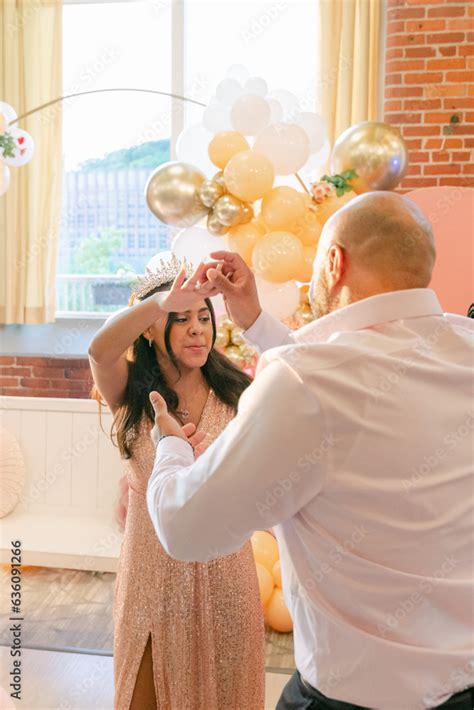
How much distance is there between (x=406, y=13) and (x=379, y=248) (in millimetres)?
3896

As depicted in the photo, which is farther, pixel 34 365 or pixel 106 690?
pixel 34 365

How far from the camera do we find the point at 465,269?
3.90 m

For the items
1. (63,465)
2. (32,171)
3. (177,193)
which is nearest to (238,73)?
(177,193)

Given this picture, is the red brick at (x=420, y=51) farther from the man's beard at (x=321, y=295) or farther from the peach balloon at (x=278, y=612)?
the man's beard at (x=321, y=295)

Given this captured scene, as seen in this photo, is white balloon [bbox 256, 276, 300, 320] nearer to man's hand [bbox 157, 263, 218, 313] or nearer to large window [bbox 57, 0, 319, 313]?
man's hand [bbox 157, 263, 218, 313]

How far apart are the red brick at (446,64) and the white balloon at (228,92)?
4.44 feet

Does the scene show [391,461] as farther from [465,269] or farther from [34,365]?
[34,365]

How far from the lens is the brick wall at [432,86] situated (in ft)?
15.5

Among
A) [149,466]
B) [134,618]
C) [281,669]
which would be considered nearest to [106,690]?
[281,669]

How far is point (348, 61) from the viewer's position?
16.9 feet

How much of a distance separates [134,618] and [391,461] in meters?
1.24

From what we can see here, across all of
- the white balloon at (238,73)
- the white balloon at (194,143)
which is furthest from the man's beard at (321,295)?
the white balloon at (238,73)

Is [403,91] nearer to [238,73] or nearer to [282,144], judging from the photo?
[238,73]

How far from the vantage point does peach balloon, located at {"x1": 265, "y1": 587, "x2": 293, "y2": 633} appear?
382 centimetres
